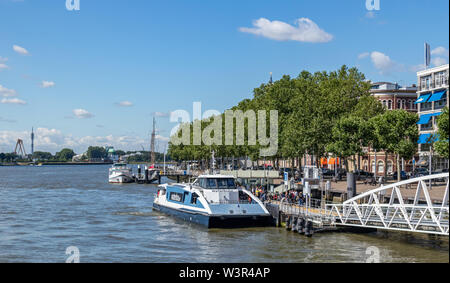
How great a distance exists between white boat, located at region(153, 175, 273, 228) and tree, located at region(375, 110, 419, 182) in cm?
2271

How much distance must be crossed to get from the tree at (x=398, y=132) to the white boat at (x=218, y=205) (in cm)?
2271

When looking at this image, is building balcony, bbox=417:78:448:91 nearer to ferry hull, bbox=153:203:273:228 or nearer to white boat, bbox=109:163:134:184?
ferry hull, bbox=153:203:273:228

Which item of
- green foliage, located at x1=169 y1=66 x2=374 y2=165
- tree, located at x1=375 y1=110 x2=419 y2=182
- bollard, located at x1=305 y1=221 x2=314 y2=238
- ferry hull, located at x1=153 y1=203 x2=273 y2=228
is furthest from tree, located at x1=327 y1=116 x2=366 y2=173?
bollard, located at x1=305 y1=221 x2=314 y2=238

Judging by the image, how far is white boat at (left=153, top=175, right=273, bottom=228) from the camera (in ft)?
151

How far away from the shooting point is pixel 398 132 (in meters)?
64.5

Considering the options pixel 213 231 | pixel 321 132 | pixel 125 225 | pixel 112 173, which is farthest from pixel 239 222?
pixel 112 173

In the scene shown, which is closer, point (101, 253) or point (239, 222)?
point (101, 253)

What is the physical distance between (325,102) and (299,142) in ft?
30.2

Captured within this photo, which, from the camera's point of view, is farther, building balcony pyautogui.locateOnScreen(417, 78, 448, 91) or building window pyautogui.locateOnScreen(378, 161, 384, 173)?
building window pyautogui.locateOnScreen(378, 161, 384, 173)

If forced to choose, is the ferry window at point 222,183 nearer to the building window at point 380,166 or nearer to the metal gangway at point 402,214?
the metal gangway at point 402,214

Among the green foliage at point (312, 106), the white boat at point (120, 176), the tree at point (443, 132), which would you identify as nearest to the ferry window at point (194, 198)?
the tree at point (443, 132)

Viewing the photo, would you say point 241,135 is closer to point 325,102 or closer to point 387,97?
point 325,102

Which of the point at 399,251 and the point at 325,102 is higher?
the point at 325,102

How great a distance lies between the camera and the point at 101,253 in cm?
3709
